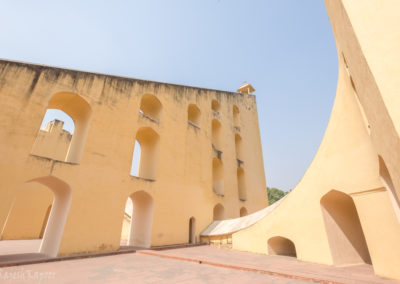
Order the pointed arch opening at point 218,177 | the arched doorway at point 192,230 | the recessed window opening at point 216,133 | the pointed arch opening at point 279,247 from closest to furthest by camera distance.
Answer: the pointed arch opening at point 279,247
the arched doorway at point 192,230
the pointed arch opening at point 218,177
the recessed window opening at point 216,133

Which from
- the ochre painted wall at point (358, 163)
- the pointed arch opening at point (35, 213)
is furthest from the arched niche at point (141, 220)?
the ochre painted wall at point (358, 163)

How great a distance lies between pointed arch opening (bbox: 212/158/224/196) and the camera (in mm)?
14147

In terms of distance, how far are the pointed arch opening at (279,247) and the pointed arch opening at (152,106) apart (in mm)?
8037

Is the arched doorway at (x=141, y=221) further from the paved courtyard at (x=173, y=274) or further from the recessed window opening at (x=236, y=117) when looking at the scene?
the recessed window opening at (x=236, y=117)

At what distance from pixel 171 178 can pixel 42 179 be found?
17.6ft

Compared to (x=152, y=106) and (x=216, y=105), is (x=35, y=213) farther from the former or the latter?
(x=216, y=105)

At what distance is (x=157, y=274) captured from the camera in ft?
13.9

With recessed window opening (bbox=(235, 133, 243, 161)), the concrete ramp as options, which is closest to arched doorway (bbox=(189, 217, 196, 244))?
the concrete ramp

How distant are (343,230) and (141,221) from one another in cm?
806

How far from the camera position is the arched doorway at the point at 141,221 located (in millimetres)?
9039

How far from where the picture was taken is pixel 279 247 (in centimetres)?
735

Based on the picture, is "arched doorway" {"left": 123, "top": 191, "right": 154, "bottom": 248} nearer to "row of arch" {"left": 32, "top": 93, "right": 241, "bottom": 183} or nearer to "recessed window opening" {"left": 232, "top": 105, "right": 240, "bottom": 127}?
"row of arch" {"left": 32, "top": 93, "right": 241, "bottom": 183}

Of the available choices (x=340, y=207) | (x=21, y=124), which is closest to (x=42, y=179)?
(x=21, y=124)

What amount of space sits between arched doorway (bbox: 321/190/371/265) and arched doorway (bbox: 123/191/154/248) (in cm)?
689
